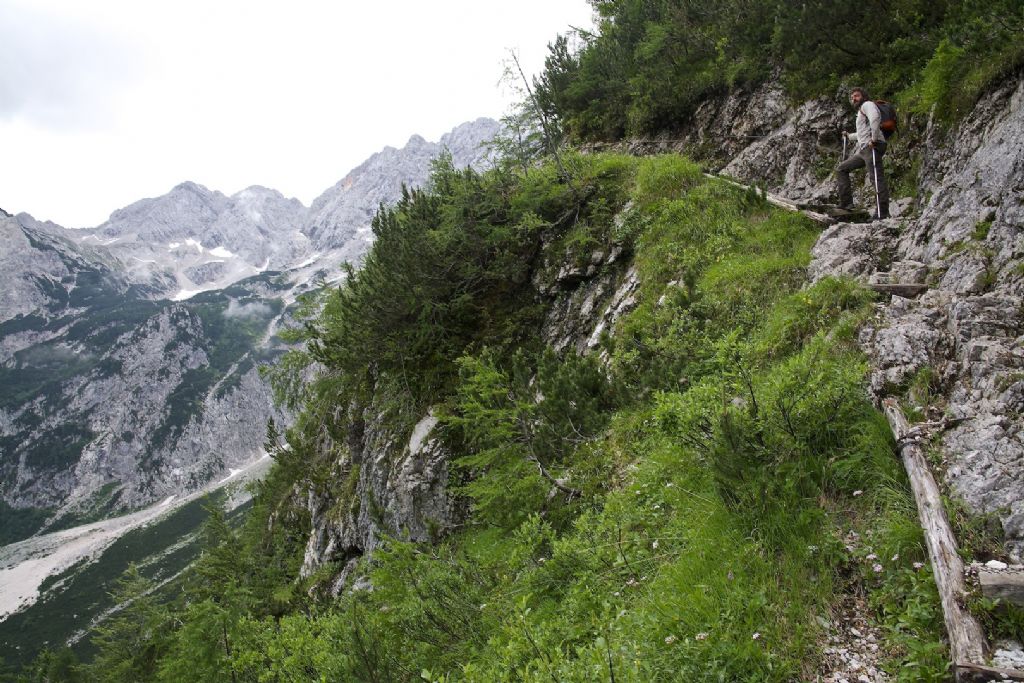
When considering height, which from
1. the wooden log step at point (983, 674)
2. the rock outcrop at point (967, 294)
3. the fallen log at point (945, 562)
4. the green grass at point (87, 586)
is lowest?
the green grass at point (87, 586)

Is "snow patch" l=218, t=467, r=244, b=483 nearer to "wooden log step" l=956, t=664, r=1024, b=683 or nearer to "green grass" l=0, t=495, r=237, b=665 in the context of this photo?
"green grass" l=0, t=495, r=237, b=665

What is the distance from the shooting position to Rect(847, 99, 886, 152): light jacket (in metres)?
9.02

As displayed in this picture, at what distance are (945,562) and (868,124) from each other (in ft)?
30.3

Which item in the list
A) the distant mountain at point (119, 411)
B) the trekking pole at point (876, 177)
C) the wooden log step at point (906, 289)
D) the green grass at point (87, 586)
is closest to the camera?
the wooden log step at point (906, 289)

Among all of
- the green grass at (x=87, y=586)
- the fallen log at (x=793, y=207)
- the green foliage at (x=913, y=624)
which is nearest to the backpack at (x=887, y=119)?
the fallen log at (x=793, y=207)

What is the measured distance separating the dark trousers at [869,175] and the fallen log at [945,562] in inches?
266

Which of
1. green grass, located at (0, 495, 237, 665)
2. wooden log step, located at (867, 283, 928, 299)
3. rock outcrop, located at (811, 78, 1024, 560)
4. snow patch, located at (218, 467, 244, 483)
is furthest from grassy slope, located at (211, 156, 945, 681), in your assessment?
snow patch, located at (218, 467, 244, 483)

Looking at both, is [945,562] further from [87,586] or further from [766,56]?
[87,586]

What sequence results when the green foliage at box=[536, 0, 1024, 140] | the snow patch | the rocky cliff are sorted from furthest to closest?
the snow patch < the green foliage at box=[536, 0, 1024, 140] < the rocky cliff

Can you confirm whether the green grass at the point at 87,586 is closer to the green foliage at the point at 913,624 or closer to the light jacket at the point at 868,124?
the green foliage at the point at 913,624

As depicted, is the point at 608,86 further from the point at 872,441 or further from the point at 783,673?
the point at 783,673

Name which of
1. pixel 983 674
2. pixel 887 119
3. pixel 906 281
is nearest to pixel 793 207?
pixel 887 119

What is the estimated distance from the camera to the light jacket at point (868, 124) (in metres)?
9.02

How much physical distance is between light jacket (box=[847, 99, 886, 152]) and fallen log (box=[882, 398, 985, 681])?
7.65 m
